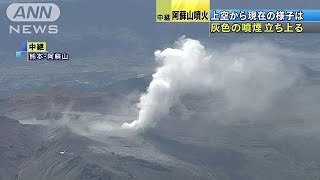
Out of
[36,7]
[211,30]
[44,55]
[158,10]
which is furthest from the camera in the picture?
[36,7]

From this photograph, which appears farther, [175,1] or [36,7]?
[36,7]

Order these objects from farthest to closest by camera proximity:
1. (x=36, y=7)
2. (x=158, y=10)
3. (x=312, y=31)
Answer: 1. (x=36, y=7)
2. (x=158, y=10)
3. (x=312, y=31)

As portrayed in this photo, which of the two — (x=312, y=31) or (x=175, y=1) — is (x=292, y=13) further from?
(x=175, y=1)

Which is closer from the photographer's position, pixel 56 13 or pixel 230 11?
pixel 230 11

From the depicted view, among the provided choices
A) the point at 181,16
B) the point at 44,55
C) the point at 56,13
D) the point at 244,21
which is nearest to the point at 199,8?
the point at 181,16

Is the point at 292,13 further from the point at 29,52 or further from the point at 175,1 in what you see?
the point at 29,52

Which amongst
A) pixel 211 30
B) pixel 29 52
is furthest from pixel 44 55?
pixel 211 30

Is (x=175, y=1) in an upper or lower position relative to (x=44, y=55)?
upper

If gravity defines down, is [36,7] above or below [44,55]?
above

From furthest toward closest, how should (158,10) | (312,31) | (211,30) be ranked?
(158,10) < (211,30) < (312,31)
